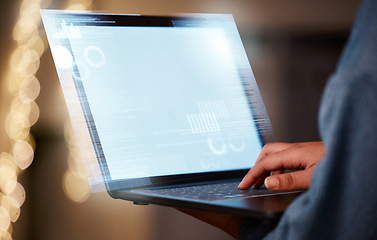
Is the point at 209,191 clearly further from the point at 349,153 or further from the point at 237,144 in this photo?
the point at 349,153

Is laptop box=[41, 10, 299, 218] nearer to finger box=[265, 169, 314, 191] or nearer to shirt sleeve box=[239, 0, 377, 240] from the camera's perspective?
finger box=[265, 169, 314, 191]

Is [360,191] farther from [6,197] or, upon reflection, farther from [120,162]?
[6,197]

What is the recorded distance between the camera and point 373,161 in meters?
0.34

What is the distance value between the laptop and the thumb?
0.10 feet

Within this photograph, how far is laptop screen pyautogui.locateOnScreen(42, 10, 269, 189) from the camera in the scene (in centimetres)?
74

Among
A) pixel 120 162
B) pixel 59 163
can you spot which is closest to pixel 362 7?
pixel 120 162

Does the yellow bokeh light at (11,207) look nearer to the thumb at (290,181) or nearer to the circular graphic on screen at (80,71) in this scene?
the circular graphic on screen at (80,71)

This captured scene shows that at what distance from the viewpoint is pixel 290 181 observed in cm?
60

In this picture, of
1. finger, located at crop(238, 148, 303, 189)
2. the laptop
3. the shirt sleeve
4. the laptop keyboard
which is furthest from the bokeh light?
the shirt sleeve

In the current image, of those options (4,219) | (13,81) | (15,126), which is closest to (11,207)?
(4,219)

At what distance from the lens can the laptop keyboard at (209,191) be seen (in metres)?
0.60

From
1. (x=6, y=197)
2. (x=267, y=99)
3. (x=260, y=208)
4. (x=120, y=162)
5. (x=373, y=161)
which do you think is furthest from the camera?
(x=267, y=99)

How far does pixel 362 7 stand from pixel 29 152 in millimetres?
1478

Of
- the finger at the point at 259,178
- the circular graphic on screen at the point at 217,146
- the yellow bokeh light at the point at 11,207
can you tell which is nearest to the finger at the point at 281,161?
the finger at the point at 259,178
